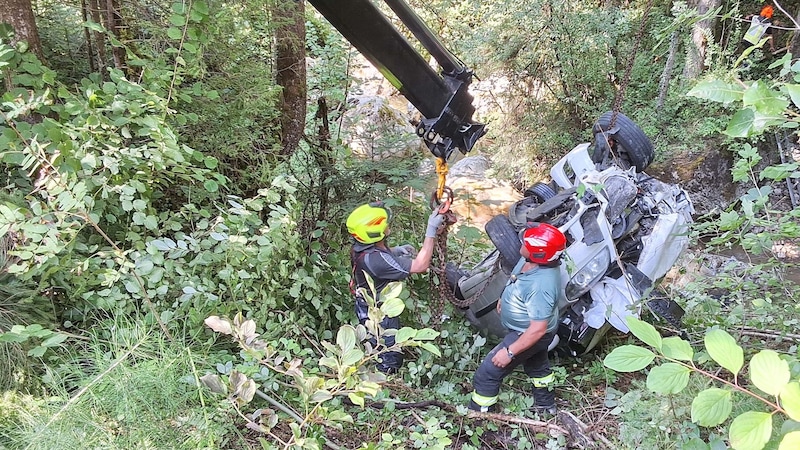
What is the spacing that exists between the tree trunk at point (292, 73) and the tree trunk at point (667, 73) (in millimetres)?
6653

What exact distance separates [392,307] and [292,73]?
3503 mm

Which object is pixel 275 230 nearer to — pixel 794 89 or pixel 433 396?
pixel 433 396

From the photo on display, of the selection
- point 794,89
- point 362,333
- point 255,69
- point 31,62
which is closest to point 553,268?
point 362,333

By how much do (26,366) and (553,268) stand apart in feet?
9.60

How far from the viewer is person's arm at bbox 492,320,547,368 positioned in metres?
3.02

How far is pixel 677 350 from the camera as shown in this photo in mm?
1128

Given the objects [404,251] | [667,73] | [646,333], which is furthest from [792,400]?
[667,73]

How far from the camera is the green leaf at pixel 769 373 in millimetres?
928

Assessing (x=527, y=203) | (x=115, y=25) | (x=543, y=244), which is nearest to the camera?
(x=543, y=244)

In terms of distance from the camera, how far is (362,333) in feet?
5.74

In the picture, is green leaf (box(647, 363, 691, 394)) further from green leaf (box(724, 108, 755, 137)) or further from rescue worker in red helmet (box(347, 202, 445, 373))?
rescue worker in red helmet (box(347, 202, 445, 373))

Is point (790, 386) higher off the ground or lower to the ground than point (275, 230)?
higher

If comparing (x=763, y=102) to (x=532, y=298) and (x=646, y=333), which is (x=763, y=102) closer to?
(x=646, y=333)

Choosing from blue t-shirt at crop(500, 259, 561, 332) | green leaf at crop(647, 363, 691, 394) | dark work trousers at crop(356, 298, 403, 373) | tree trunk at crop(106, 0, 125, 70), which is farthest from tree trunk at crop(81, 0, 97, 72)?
green leaf at crop(647, 363, 691, 394)
